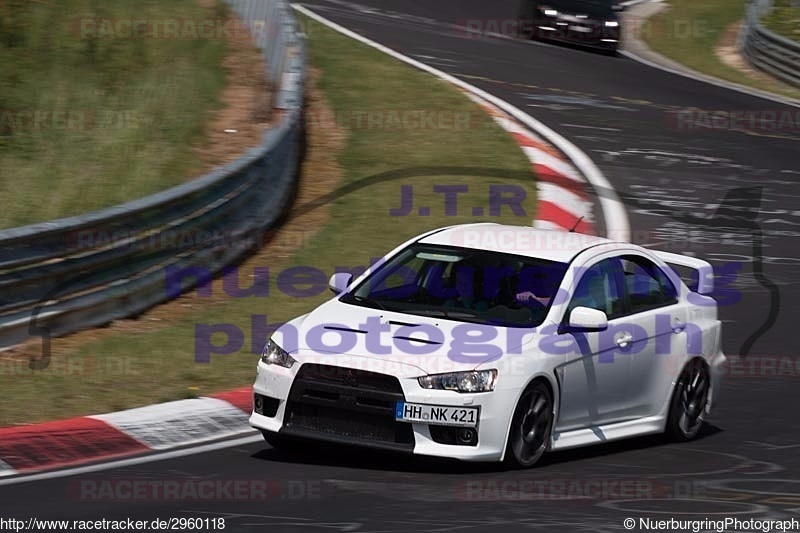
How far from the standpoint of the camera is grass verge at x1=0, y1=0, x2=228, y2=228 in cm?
1573

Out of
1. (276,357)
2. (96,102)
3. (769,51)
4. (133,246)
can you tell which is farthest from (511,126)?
(276,357)

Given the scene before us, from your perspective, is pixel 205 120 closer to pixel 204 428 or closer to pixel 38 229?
pixel 38 229

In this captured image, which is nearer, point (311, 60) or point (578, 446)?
point (578, 446)

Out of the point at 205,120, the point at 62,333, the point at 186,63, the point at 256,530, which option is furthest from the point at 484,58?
the point at 256,530

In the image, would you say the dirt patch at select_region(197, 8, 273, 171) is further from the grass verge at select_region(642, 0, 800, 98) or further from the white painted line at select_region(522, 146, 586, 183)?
the grass verge at select_region(642, 0, 800, 98)

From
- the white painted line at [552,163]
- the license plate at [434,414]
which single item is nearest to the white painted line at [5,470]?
the license plate at [434,414]

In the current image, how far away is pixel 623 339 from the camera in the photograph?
9.36m

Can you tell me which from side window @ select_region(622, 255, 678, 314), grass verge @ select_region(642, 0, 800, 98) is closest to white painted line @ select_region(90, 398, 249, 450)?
side window @ select_region(622, 255, 678, 314)

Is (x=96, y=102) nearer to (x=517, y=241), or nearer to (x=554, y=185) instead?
(x=554, y=185)

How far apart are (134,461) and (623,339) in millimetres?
3100

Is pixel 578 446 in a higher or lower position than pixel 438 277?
lower

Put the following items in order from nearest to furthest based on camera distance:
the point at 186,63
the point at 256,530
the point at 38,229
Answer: the point at 256,530, the point at 38,229, the point at 186,63

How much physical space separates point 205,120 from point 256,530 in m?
11.0

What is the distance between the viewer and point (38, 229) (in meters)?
11.1
